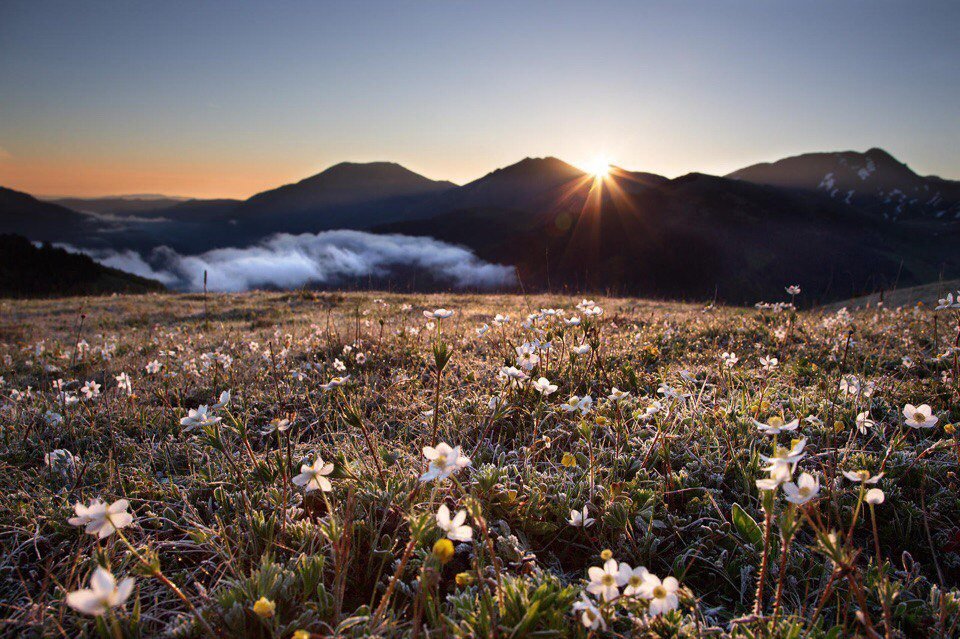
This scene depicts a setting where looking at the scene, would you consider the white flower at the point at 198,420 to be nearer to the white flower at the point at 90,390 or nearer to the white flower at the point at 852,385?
the white flower at the point at 90,390

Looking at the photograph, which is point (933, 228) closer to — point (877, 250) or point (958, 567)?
point (877, 250)

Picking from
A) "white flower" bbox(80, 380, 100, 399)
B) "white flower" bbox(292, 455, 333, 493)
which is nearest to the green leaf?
"white flower" bbox(292, 455, 333, 493)

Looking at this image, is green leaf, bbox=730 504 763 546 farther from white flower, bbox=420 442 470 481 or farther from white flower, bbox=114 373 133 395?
white flower, bbox=114 373 133 395

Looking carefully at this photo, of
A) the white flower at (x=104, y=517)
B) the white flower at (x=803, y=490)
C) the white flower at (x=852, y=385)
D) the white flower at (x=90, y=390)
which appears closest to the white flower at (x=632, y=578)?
the white flower at (x=803, y=490)

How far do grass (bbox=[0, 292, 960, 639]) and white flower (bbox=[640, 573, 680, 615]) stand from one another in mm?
17

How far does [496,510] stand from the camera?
2.62 meters

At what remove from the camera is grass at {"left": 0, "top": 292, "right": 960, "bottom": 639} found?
72.2 inches

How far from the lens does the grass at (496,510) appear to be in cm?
183

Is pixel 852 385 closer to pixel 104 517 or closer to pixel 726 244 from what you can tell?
pixel 104 517

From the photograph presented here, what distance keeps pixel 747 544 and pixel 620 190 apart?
173846 mm

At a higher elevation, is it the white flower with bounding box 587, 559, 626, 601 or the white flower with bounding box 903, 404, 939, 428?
the white flower with bounding box 903, 404, 939, 428

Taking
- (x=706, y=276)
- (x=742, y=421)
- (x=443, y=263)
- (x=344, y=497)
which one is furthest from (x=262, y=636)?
(x=443, y=263)

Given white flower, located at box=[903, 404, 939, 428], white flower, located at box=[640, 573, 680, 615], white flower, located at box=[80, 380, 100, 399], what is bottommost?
white flower, located at box=[640, 573, 680, 615]

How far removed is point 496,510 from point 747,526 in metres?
1.32
